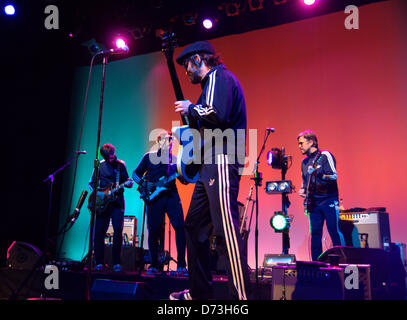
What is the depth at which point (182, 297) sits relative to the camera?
9.85ft

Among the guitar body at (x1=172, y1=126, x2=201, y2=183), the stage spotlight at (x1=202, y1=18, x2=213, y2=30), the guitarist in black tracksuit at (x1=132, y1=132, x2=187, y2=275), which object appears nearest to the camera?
the guitar body at (x1=172, y1=126, x2=201, y2=183)

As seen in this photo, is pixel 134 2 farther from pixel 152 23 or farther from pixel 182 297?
pixel 182 297

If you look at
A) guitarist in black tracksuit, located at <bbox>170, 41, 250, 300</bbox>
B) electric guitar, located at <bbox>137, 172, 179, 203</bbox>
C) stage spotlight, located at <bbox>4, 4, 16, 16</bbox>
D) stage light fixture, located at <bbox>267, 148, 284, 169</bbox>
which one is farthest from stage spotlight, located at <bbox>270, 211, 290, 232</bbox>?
stage spotlight, located at <bbox>4, 4, 16, 16</bbox>

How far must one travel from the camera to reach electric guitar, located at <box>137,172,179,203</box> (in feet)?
19.1

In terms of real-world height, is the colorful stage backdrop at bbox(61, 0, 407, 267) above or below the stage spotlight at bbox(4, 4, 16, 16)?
below

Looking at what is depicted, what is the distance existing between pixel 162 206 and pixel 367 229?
3.40m

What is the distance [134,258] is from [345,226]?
13.0 feet

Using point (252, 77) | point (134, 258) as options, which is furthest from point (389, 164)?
point (134, 258)

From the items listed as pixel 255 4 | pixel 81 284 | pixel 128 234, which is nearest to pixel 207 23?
pixel 255 4

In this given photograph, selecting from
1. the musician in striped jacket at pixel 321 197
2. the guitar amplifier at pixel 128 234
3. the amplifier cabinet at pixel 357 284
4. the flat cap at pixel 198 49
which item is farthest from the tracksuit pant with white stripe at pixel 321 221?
the flat cap at pixel 198 49

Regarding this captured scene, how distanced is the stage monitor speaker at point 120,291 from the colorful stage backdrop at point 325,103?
4.65 metres

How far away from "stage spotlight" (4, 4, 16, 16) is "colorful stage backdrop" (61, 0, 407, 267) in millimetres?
3367

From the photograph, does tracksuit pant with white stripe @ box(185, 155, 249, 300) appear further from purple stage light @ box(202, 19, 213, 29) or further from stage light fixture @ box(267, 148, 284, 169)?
purple stage light @ box(202, 19, 213, 29)

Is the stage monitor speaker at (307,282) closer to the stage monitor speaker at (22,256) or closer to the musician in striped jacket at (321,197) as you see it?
the musician in striped jacket at (321,197)
